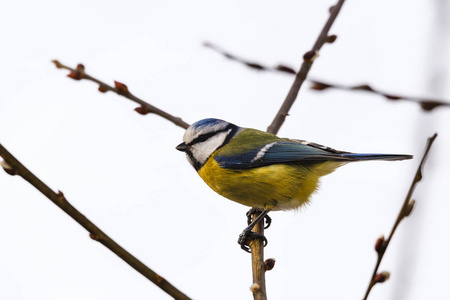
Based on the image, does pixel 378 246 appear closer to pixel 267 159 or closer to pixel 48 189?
pixel 48 189

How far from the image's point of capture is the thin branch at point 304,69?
2.32 meters

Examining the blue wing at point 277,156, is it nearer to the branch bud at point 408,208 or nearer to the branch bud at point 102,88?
the branch bud at point 102,88

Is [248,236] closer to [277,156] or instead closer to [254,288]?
[277,156]

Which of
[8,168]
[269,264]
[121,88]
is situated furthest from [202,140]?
[8,168]

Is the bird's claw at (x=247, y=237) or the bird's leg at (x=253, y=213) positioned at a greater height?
the bird's leg at (x=253, y=213)

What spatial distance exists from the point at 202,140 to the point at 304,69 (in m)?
1.16

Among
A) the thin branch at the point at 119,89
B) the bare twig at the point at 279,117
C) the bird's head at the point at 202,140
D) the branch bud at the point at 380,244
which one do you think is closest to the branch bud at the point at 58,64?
the thin branch at the point at 119,89

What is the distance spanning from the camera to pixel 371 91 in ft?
4.04

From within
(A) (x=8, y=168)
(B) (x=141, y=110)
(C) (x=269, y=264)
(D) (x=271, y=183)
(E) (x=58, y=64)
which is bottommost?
(A) (x=8, y=168)

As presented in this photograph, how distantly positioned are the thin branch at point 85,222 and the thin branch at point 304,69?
2.37 feet

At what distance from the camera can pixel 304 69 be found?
2.41 m

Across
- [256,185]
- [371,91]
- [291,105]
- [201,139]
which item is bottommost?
[371,91]

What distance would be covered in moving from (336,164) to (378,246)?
2.08 meters

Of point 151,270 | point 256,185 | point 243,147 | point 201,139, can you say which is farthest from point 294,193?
point 151,270
